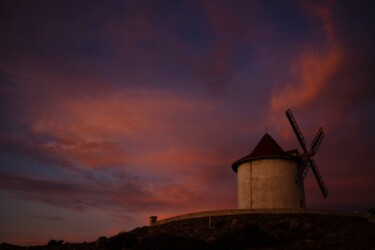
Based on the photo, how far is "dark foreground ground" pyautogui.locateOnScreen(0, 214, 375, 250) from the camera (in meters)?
15.9

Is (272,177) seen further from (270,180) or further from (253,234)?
(253,234)

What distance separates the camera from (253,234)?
16.8m

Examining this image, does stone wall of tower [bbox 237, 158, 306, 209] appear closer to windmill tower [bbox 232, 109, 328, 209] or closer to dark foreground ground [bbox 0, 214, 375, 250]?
windmill tower [bbox 232, 109, 328, 209]

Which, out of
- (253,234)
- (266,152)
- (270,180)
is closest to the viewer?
(253,234)

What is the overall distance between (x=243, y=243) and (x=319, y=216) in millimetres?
11384

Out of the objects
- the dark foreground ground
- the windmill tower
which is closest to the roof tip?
the windmill tower

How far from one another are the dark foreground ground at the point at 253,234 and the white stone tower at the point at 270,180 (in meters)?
5.14

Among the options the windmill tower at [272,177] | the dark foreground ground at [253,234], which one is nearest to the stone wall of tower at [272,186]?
the windmill tower at [272,177]

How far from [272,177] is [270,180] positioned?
0.30m

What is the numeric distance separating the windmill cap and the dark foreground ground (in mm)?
6860

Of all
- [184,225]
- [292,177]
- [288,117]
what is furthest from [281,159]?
[184,225]

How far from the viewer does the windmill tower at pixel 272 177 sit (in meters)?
30.8

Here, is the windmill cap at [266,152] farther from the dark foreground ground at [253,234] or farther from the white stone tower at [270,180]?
the dark foreground ground at [253,234]

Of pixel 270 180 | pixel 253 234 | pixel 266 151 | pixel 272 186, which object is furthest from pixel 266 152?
pixel 253 234
